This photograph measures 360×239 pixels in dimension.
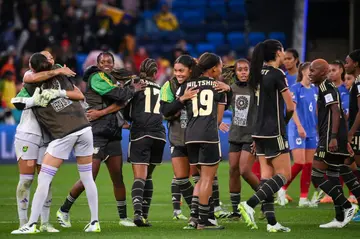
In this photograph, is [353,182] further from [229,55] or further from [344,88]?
[229,55]

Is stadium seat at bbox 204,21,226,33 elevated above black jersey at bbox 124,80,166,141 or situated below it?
above

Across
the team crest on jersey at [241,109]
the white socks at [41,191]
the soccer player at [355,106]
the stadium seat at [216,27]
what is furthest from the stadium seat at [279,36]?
the white socks at [41,191]

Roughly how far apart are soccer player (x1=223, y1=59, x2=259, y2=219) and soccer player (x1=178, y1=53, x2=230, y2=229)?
1709mm

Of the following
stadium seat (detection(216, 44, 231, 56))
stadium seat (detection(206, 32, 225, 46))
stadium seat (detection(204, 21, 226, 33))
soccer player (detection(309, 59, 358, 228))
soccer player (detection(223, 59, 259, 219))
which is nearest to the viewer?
soccer player (detection(309, 59, 358, 228))

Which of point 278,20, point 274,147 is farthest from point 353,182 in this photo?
point 278,20

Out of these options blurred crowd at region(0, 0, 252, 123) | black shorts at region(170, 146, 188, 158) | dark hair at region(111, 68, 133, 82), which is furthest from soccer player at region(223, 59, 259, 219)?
blurred crowd at region(0, 0, 252, 123)

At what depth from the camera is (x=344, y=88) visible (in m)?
14.7

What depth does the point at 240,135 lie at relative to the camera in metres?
13.0

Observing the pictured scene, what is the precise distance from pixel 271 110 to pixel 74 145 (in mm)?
2370

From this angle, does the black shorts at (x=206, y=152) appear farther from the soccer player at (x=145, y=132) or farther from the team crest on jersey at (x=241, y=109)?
the team crest on jersey at (x=241, y=109)

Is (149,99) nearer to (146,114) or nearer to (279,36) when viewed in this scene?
(146,114)

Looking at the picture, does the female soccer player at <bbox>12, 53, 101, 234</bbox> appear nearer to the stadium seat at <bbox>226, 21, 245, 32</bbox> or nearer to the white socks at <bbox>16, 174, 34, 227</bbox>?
the white socks at <bbox>16, 174, 34, 227</bbox>

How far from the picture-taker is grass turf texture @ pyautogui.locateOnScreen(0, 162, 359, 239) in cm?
1070

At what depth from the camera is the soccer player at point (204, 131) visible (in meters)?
11.0
